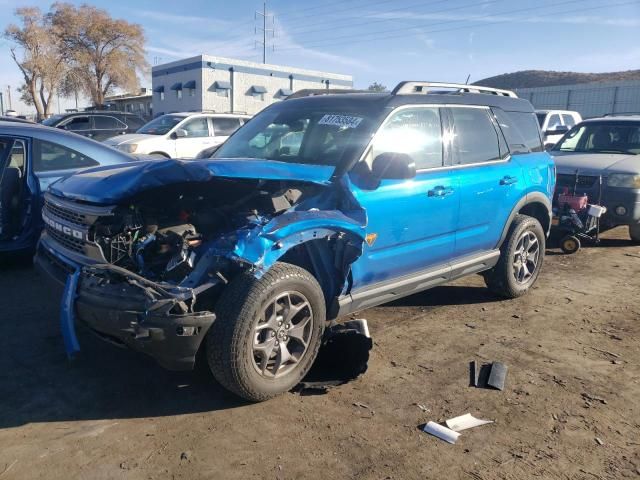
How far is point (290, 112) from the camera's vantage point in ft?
15.3

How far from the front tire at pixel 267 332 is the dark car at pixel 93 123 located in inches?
556

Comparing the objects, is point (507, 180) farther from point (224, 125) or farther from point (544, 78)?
point (544, 78)

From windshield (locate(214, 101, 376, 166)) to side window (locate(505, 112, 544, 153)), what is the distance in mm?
2075

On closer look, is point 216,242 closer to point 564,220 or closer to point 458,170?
point 458,170

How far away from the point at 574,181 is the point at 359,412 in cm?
605

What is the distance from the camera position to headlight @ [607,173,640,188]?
24.6ft

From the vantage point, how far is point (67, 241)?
355cm

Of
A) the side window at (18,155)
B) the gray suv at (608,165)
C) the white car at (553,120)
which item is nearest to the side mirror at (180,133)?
the side window at (18,155)

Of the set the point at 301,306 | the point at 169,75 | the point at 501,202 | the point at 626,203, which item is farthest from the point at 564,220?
the point at 169,75

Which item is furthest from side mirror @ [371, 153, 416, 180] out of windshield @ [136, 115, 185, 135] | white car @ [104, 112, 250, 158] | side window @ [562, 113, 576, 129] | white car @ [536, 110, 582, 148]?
side window @ [562, 113, 576, 129]

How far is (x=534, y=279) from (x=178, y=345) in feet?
13.6

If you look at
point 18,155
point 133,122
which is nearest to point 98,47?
point 133,122

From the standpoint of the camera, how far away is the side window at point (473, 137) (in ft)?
15.3

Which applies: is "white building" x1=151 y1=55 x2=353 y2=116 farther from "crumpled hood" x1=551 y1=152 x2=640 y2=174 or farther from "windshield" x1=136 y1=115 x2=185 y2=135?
"crumpled hood" x1=551 y1=152 x2=640 y2=174
